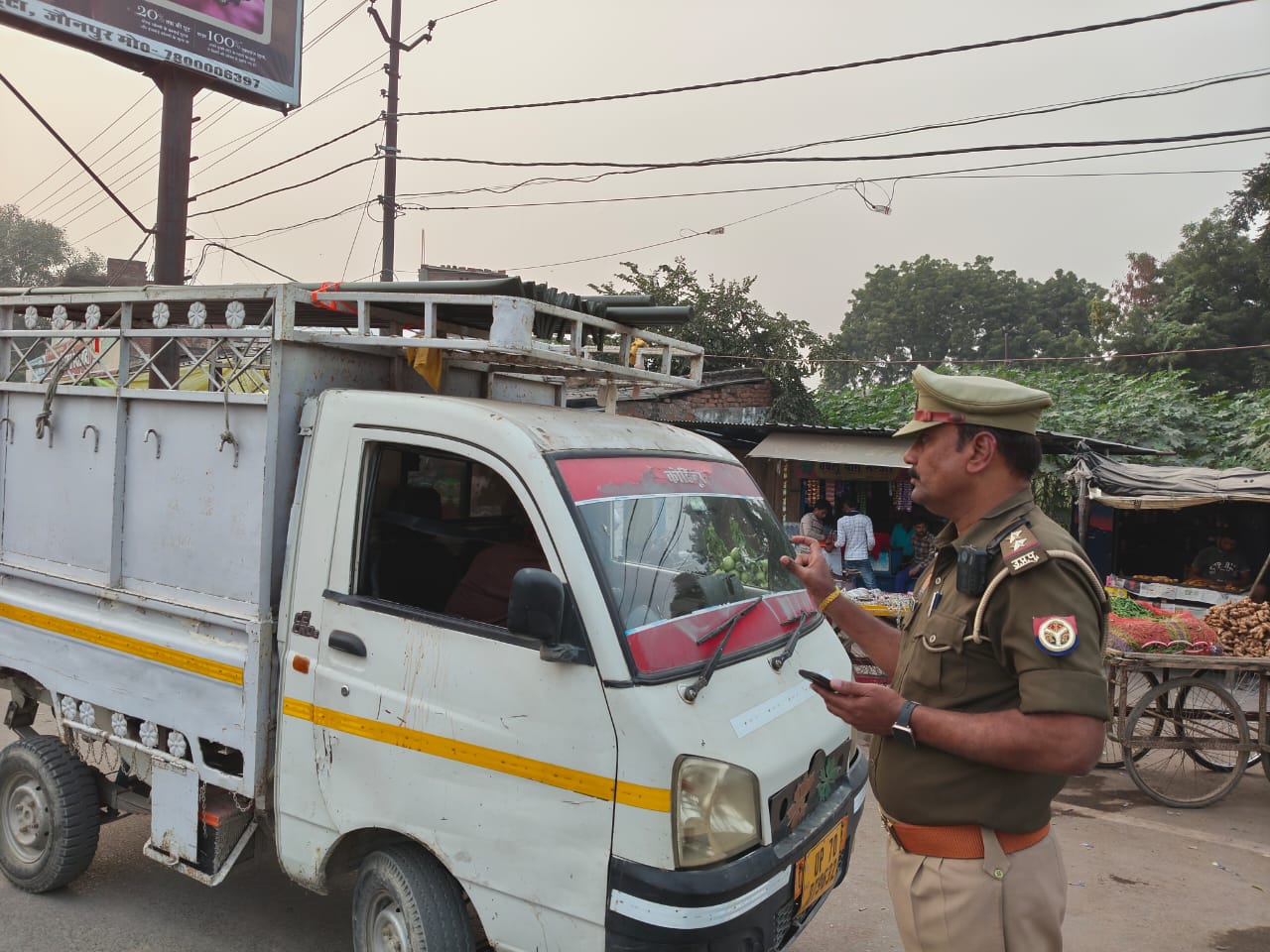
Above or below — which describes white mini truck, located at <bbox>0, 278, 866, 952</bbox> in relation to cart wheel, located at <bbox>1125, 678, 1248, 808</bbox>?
above

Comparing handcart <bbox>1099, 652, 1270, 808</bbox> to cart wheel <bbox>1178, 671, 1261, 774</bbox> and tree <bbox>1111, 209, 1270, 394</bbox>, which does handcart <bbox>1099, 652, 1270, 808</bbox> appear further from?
tree <bbox>1111, 209, 1270, 394</bbox>

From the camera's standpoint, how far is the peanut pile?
5.88 meters

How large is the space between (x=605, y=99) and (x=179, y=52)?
719 cm

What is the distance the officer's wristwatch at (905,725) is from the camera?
73.9 inches

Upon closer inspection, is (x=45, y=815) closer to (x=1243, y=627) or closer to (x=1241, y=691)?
(x=1241, y=691)


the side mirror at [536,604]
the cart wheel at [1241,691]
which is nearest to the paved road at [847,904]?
the cart wheel at [1241,691]

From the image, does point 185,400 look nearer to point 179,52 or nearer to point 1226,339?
point 179,52

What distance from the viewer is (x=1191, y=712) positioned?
5.84m

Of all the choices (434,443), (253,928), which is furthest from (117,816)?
(434,443)

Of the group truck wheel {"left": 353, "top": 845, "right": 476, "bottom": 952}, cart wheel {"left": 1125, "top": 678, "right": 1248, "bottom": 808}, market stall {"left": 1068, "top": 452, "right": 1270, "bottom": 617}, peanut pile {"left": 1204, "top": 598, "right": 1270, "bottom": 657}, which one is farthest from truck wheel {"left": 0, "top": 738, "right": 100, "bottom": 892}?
market stall {"left": 1068, "top": 452, "right": 1270, "bottom": 617}

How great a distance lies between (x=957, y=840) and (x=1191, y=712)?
504 centimetres

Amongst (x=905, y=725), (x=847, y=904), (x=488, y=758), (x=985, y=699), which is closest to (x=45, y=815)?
(x=488, y=758)

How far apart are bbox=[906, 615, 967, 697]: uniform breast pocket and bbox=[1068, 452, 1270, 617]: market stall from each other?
8.05m

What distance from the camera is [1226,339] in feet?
81.0
